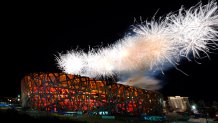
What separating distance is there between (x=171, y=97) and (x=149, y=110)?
140 feet

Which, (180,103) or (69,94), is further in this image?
(180,103)

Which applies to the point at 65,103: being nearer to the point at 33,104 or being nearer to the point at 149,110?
the point at 33,104

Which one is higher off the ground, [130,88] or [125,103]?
[130,88]

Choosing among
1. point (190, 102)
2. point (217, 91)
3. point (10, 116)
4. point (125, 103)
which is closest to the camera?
point (10, 116)

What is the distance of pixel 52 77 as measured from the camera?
171 ft

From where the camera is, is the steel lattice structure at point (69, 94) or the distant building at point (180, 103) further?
the distant building at point (180, 103)

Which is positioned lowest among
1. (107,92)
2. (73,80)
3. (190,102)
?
(190,102)

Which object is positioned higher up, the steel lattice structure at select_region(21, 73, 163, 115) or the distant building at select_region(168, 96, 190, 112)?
the steel lattice structure at select_region(21, 73, 163, 115)

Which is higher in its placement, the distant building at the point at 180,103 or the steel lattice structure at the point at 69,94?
the steel lattice structure at the point at 69,94

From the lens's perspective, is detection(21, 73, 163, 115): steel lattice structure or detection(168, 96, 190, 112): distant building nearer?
detection(21, 73, 163, 115): steel lattice structure

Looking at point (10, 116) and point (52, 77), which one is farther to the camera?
point (52, 77)

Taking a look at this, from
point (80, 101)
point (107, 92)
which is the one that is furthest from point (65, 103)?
point (107, 92)

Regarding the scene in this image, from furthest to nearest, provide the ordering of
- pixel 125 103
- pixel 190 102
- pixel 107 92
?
pixel 190 102, pixel 125 103, pixel 107 92

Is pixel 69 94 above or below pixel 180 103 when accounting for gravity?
above
